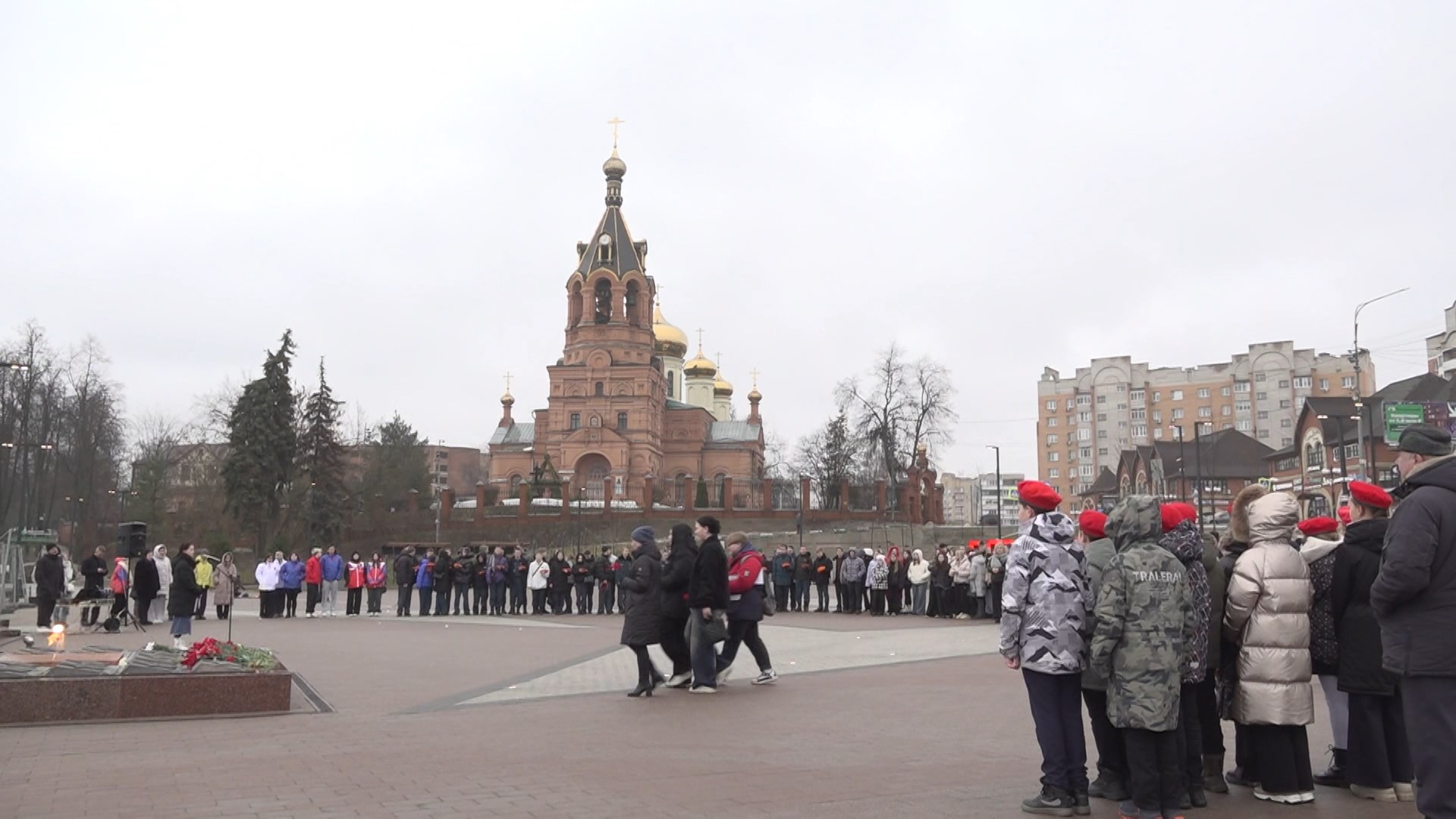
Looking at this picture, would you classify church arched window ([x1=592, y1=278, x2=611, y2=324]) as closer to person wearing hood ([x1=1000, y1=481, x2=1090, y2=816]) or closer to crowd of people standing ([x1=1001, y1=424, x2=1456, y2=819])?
crowd of people standing ([x1=1001, y1=424, x2=1456, y2=819])

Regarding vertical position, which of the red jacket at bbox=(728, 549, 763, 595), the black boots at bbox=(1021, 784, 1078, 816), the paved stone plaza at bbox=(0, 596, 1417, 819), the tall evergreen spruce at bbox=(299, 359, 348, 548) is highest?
the tall evergreen spruce at bbox=(299, 359, 348, 548)

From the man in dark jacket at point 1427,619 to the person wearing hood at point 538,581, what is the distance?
24.7 meters

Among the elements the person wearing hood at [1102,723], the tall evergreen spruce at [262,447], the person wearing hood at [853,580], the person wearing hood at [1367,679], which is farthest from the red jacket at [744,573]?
the tall evergreen spruce at [262,447]

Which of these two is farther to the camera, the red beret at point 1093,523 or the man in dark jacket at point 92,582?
the man in dark jacket at point 92,582

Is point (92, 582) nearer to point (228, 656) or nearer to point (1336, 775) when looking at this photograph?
point (228, 656)

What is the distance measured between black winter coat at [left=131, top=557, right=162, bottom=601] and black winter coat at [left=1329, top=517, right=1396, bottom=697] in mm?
22008

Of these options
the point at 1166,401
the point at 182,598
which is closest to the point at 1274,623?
the point at 182,598

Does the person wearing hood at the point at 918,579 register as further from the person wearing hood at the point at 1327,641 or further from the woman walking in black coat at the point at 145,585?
the person wearing hood at the point at 1327,641

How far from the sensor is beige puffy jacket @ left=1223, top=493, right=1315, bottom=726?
22.0 ft

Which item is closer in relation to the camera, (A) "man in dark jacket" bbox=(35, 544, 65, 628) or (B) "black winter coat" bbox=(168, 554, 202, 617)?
(B) "black winter coat" bbox=(168, 554, 202, 617)

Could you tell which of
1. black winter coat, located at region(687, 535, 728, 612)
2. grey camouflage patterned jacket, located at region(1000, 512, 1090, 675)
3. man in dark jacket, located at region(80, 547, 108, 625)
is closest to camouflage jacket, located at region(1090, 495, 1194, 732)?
grey camouflage patterned jacket, located at region(1000, 512, 1090, 675)

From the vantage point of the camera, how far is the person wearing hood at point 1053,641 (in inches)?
257

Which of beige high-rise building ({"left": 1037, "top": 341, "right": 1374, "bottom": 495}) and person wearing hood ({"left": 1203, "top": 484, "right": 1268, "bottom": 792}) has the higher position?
beige high-rise building ({"left": 1037, "top": 341, "right": 1374, "bottom": 495})

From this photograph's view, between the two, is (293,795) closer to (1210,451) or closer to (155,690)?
(155,690)
